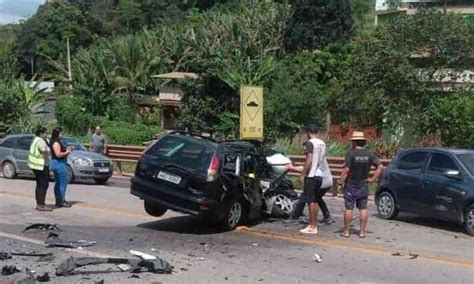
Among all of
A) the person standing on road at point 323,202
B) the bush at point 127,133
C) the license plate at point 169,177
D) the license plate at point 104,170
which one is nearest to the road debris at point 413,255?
the person standing on road at point 323,202

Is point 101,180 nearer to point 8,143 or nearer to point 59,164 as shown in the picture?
point 8,143

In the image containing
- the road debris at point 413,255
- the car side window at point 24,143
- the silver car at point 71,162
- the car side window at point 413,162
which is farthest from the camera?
the car side window at point 24,143

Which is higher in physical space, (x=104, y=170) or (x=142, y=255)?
(x=142, y=255)

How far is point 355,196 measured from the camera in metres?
11.1

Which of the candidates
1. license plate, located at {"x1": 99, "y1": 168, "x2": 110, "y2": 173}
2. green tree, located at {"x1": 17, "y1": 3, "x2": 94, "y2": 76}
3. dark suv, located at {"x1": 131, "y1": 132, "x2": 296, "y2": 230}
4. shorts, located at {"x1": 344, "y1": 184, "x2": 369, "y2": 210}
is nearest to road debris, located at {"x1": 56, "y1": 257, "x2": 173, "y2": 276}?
dark suv, located at {"x1": 131, "y1": 132, "x2": 296, "y2": 230}

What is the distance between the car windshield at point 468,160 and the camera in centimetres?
1252

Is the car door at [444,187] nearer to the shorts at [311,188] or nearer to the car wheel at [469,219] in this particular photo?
the car wheel at [469,219]

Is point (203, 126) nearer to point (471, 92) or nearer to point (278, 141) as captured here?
point (278, 141)

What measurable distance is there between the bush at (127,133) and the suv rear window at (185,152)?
22.6 m

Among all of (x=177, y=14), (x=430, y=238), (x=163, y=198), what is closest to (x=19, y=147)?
(x=163, y=198)

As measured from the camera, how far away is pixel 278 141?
87.1 feet

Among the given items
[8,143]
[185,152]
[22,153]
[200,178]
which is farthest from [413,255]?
[8,143]

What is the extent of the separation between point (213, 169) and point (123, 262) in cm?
313

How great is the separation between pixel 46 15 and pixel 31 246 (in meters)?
85.6
